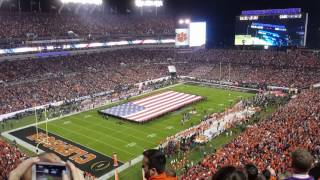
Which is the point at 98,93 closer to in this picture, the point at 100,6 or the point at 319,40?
the point at 100,6

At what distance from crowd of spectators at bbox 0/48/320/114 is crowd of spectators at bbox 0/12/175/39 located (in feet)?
14.0

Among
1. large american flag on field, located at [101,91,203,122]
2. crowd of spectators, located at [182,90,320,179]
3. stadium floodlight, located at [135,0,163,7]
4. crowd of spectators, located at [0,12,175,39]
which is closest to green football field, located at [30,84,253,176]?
large american flag on field, located at [101,91,203,122]

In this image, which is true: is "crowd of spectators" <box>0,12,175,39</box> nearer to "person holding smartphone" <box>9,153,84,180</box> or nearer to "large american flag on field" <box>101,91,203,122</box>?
"large american flag on field" <box>101,91,203,122</box>

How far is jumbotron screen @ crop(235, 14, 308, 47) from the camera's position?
189 ft

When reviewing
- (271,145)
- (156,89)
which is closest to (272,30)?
(156,89)

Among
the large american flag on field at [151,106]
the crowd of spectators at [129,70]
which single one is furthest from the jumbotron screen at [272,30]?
the large american flag on field at [151,106]

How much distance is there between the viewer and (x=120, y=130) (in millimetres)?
33219

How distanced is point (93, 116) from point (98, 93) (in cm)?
1091

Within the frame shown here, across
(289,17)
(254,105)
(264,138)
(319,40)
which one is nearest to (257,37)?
(289,17)

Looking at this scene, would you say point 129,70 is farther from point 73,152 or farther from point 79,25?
point 73,152

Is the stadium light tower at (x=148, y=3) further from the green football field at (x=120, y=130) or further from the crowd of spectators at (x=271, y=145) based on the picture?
the crowd of spectators at (x=271, y=145)

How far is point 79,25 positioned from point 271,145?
49340 mm

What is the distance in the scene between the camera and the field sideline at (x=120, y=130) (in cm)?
2872

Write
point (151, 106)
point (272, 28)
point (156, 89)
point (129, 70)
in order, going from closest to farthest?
point (151, 106) → point (156, 89) → point (272, 28) → point (129, 70)
